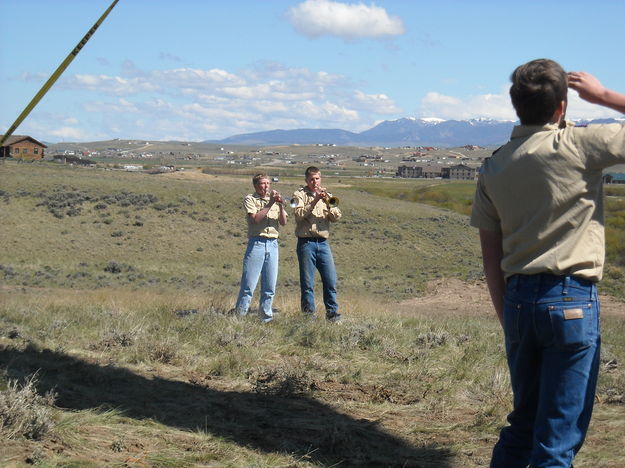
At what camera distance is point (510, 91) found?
3.07m

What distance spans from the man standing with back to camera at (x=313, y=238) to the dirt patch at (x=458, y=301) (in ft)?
31.2

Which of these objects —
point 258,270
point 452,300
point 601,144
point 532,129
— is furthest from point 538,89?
point 452,300

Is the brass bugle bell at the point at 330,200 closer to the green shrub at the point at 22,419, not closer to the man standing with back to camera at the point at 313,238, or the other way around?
the man standing with back to camera at the point at 313,238

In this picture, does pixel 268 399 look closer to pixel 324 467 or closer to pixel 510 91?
pixel 324 467

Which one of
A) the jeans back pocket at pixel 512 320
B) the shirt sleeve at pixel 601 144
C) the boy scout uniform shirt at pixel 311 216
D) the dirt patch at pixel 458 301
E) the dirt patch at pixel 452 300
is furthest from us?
the dirt patch at pixel 458 301

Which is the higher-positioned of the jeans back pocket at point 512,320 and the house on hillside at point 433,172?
the jeans back pocket at point 512,320

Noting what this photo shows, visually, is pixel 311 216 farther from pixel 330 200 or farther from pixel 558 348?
pixel 558 348

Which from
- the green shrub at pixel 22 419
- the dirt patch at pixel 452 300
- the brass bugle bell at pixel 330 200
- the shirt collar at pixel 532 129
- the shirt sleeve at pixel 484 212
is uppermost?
the shirt collar at pixel 532 129

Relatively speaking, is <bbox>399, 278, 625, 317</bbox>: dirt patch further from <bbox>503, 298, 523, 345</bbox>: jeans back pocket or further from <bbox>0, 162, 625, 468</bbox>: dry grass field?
<bbox>503, 298, 523, 345</bbox>: jeans back pocket

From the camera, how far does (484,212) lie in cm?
326

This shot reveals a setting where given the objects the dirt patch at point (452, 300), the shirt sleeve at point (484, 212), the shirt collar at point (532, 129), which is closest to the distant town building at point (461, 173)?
the dirt patch at point (452, 300)

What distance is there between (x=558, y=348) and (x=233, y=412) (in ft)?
7.87

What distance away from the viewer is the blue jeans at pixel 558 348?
9.53ft

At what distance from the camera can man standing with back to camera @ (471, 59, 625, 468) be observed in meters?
2.91
